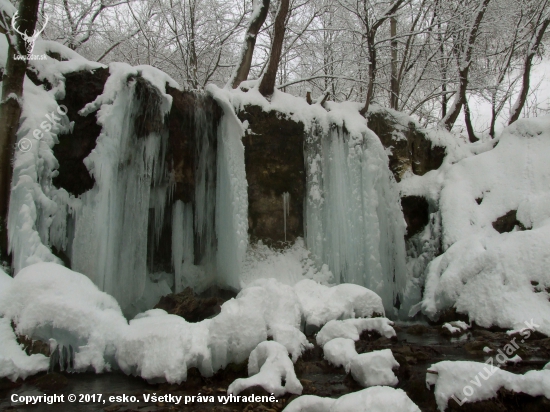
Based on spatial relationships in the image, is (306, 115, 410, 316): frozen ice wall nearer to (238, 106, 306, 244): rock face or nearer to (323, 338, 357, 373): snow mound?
(238, 106, 306, 244): rock face

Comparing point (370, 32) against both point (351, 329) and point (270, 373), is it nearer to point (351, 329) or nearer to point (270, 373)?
point (351, 329)

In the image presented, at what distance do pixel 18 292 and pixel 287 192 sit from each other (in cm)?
472

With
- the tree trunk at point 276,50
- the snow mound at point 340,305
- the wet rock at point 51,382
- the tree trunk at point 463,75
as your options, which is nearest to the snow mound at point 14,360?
the wet rock at point 51,382

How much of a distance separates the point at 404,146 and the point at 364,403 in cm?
677

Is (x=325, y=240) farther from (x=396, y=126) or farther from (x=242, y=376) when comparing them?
(x=242, y=376)

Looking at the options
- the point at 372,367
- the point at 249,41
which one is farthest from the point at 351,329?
the point at 249,41

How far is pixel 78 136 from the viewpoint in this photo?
19.3ft

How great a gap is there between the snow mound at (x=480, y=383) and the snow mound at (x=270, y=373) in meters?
1.13

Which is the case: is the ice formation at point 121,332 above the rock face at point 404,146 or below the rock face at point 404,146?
below

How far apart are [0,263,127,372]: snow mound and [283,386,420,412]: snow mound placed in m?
2.09

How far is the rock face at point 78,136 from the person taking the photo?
576cm

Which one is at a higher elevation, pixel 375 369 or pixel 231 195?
pixel 231 195

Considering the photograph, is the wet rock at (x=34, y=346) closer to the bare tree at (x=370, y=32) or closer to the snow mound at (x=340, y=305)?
the snow mound at (x=340, y=305)

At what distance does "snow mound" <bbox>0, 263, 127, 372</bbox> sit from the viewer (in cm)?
388
